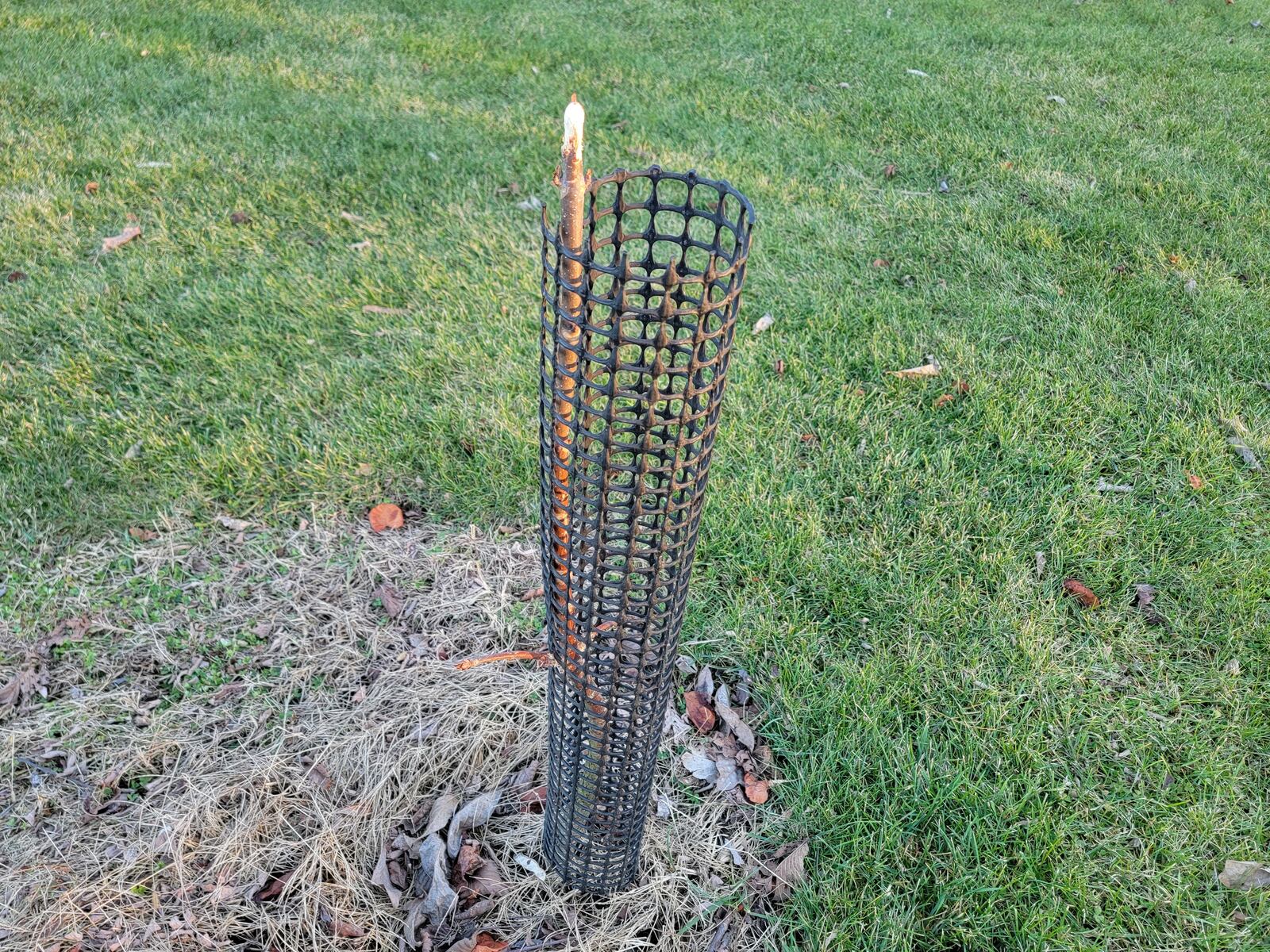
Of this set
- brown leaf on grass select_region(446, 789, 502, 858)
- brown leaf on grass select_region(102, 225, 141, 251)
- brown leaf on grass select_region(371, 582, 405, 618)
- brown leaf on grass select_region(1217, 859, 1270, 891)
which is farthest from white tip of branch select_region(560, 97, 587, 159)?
brown leaf on grass select_region(102, 225, 141, 251)

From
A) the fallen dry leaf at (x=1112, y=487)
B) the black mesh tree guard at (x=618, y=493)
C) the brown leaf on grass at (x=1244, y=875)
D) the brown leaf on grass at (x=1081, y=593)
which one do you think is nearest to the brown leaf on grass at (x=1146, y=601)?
the brown leaf on grass at (x=1081, y=593)

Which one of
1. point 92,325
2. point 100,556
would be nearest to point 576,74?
point 92,325

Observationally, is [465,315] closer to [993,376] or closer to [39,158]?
[993,376]

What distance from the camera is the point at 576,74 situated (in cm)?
623

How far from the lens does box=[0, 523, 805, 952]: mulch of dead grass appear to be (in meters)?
2.04

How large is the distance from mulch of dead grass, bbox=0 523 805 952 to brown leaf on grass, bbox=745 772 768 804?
0.02 m

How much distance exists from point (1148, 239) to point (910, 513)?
100 inches

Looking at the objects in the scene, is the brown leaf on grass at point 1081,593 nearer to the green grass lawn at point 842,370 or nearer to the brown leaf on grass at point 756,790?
the green grass lawn at point 842,370

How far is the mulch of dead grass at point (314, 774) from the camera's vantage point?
2.04 m

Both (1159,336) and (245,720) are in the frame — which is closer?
(245,720)

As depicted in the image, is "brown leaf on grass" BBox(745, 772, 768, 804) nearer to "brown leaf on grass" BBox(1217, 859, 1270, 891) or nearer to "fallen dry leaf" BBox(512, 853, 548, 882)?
"fallen dry leaf" BBox(512, 853, 548, 882)

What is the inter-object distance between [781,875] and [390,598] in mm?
1451

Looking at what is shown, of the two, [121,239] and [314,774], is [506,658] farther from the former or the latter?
[121,239]

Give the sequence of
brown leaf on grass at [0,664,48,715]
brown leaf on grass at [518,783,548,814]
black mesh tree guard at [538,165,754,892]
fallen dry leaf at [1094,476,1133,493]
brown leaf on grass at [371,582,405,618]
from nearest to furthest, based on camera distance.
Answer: black mesh tree guard at [538,165,754,892], brown leaf on grass at [518,783,548,814], brown leaf on grass at [0,664,48,715], brown leaf on grass at [371,582,405,618], fallen dry leaf at [1094,476,1133,493]
